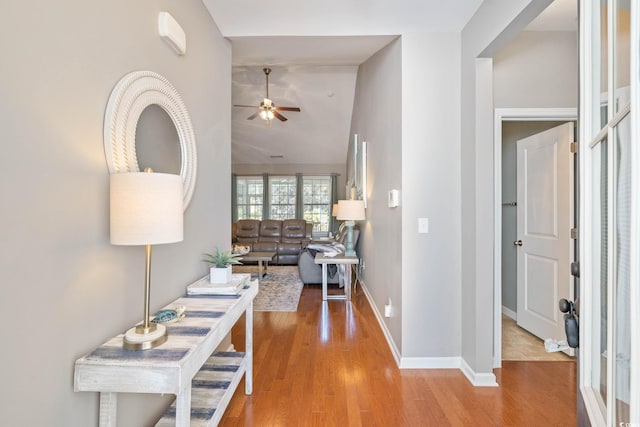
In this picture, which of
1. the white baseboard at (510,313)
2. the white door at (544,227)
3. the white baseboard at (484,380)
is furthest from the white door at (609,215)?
the white baseboard at (510,313)

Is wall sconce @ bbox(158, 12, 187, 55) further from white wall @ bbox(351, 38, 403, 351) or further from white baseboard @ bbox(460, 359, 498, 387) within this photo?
white baseboard @ bbox(460, 359, 498, 387)

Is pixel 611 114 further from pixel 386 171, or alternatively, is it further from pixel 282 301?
pixel 282 301

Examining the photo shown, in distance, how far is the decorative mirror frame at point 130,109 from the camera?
119cm

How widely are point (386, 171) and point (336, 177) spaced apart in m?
5.75

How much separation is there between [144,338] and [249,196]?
315 inches

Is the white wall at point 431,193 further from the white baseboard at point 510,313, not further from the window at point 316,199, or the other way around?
the window at point 316,199

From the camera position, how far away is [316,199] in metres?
8.88

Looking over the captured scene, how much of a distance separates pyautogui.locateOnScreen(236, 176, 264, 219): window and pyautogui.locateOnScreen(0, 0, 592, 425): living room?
18.8ft

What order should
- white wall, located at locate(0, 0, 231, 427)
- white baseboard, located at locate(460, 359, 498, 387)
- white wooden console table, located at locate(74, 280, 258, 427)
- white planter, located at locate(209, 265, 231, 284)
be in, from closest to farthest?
1. white wall, located at locate(0, 0, 231, 427)
2. white wooden console table, located at locate(74, 280, 258, 427)
3. white planter, located at locate(209, 265, 231, 284)
4. white baseboard, located at locate(460, 359, 498, 387)

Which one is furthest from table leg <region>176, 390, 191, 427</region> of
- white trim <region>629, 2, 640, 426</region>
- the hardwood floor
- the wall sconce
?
the wall sconce

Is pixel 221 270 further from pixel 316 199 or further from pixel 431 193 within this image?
pixel 316 199

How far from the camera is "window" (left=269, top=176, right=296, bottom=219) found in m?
8.87

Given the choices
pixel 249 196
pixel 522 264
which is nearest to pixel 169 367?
pixel 522 264

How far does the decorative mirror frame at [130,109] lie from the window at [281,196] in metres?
7.17
